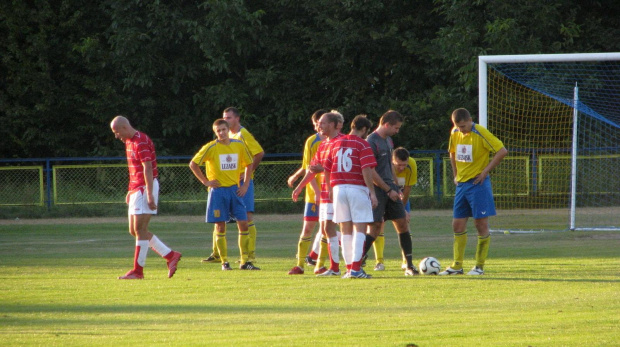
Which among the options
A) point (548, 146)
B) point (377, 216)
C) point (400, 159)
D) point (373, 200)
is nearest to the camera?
point (373, 200)

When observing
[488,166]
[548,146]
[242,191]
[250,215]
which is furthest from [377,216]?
[548,146]

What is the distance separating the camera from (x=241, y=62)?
28828 mm

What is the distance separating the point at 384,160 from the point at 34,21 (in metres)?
20.6

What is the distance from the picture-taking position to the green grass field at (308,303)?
6105 millimetres

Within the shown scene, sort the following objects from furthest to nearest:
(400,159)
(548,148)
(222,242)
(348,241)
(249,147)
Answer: (548,148), (249,147), (222,242), (400,159), (348,241)

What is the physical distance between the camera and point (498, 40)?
25.0 meters

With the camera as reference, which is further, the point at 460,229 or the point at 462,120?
the point at 460,229

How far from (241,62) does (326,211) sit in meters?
19.6

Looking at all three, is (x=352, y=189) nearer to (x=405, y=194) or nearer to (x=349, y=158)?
(x=349, y=158)

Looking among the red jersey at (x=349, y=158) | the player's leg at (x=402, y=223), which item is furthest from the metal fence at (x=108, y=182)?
the red jersey at (x=349, y=158)

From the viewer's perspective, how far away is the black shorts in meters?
9.80

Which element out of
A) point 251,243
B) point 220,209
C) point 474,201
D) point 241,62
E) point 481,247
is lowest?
point 251,243

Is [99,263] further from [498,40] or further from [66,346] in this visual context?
[498,40]

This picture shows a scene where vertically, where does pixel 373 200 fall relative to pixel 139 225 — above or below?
above
